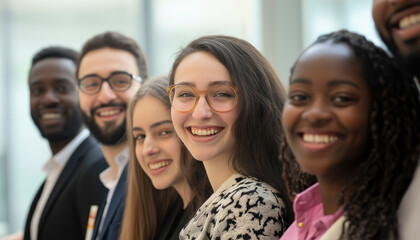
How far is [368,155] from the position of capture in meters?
1.21

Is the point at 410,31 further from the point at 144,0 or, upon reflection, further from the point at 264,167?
the point at 144,0

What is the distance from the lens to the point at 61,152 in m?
3.16

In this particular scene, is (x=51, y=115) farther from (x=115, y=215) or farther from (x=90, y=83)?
(x=115, y=215)

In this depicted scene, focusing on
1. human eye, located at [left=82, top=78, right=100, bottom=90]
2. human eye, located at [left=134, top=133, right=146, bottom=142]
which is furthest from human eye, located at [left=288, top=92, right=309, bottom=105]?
human eye, located at [left=82, top=78, right=100, bottom=90]

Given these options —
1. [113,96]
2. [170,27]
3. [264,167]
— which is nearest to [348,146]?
[264,167]

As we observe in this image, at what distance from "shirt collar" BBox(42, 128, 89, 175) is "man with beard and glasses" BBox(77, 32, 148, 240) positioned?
0.41m

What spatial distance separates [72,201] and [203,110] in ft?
4.60

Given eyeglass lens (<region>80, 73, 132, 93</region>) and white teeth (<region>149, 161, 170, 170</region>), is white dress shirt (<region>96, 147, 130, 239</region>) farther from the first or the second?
white teeth (<region>149, 161, 170, 170</region>)

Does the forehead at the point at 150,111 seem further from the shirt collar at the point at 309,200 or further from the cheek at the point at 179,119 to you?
the shirt collar at the point at 309,200

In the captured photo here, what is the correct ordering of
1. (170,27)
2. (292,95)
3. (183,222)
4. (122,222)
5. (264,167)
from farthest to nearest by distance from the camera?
(170,27)
(122,222)
(183,222)
(264,167)
(292,95)

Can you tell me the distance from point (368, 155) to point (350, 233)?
0.55 feet

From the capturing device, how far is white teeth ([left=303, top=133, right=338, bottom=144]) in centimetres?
119

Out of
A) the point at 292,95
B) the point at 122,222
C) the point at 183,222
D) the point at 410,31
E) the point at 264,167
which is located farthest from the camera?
the point at 122,222

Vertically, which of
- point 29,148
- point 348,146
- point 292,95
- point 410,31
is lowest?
point 29,148
